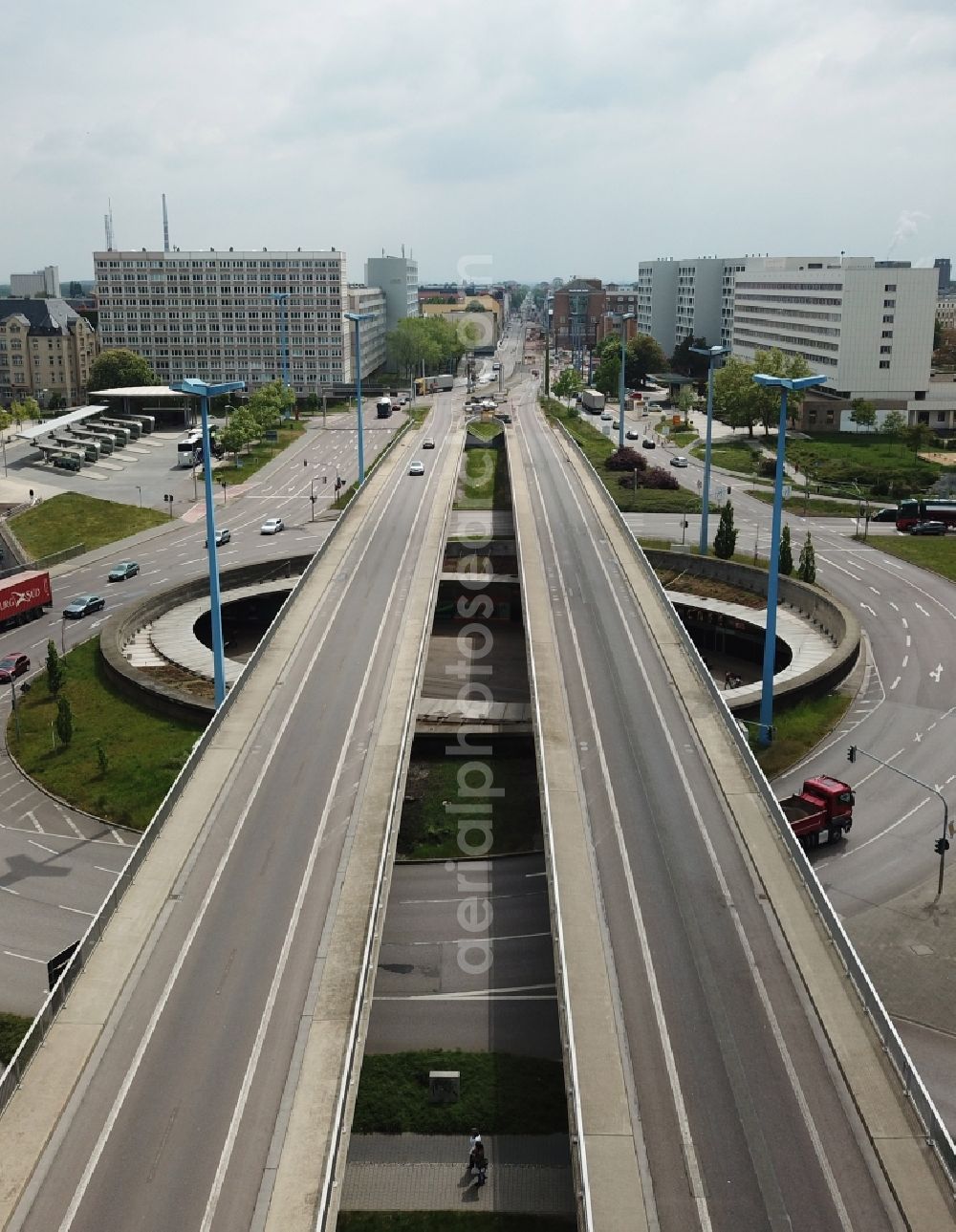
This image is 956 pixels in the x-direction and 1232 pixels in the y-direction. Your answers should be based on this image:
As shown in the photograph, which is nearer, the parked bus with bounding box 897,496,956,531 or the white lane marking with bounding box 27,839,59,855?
the white lane marking with bounding box 27,839,59,855

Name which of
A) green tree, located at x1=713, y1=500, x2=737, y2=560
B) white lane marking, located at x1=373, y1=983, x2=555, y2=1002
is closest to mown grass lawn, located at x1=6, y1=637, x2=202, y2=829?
white lane marking, located at x1=373, y1=983, x2=555, y2=1002

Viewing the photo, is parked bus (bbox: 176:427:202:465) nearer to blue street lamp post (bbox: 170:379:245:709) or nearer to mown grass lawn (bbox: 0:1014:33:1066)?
blue street lamp post (bbox: 170:379:245:709)

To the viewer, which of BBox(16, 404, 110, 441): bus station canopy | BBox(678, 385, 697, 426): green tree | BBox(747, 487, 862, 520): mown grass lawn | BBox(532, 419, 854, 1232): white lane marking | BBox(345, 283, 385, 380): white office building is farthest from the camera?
BBox(345, 283, 385, 380): white office building

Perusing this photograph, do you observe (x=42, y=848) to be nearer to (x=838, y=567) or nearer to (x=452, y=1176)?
(x=452, y=1176)

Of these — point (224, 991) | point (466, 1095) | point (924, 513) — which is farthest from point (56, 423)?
point (466, 1095)

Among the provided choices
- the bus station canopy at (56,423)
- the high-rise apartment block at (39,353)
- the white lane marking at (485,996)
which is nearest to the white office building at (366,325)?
the high-rise apartment block at (39,353)

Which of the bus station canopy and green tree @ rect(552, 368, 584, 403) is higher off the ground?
green tree @ rect(552, 368, 584, 403)

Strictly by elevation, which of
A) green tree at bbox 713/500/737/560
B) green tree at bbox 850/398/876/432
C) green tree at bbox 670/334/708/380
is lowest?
green tree at bbox 713/500/737/560

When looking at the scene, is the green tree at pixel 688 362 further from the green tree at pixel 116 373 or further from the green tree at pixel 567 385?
the green tree at pixel 116 373
